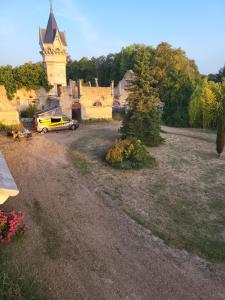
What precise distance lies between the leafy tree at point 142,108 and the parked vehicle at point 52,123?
7.40 metres

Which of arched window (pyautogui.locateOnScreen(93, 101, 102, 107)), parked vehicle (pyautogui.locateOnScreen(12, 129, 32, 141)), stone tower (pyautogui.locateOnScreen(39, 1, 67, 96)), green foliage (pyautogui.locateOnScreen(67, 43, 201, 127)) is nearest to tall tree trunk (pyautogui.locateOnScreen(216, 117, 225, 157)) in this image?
green foliage (pyautogui.locateOnScreen(67, 43, 201, 127))

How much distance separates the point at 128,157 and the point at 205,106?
A: 2039 cm

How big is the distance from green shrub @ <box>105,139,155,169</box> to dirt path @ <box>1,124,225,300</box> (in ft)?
12.5

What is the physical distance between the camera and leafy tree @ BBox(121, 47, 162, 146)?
20.2m

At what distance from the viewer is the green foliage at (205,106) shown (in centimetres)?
3170

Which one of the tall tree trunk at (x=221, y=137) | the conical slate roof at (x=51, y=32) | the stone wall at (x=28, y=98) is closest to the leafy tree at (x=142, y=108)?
the tall tree trunk at (x=221, y=137)

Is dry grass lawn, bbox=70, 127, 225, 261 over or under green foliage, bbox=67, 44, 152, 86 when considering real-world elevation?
under

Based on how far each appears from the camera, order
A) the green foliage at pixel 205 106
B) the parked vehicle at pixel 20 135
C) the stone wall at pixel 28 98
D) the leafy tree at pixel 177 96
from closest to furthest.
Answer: the parked vehicle at pixel 20 135
the green foliage at pixel 205 106
the stone wall at pixel 28 98
the leafy tree at pixel 177 96

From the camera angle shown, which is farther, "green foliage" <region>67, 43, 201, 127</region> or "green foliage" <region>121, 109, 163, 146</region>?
"green foliage" <region>67, 43, 201, 127</region>

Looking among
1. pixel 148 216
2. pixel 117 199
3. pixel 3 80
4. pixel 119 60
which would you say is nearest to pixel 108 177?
pixel 117 199

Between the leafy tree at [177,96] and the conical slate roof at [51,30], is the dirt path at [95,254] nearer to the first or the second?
the leafy tree at [177,96]

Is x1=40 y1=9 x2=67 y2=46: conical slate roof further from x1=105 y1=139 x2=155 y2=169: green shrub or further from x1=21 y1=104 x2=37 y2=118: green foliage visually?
x1=105 y1=139 x2=155 y2=169: green shrub

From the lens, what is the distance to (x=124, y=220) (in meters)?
10.1

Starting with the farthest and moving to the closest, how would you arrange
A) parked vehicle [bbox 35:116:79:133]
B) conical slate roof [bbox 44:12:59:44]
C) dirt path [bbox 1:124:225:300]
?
1. conical slate roof [bbox 44:12:59:44]
2. parked vehicle [bbox 35:116:79:133]
3. dirt path [bbox 1:124:225:300]
